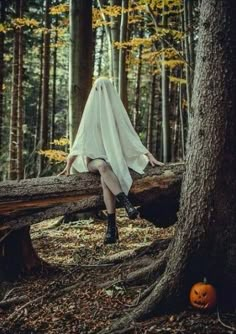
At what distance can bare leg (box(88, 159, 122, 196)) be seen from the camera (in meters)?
5.02

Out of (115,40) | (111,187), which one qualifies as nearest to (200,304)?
(111,187)

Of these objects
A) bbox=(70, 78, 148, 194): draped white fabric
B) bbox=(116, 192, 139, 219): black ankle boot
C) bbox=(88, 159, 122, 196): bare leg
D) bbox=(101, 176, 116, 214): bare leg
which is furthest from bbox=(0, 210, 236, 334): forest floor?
bbox=(70, 78, 148, 194): draped white fabric

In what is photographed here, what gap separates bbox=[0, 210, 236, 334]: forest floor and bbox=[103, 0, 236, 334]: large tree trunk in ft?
0.73

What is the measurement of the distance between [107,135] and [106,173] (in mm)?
613

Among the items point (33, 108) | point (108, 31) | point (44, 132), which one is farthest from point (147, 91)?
point (108, 31)

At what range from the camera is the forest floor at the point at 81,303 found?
3445 millimetres

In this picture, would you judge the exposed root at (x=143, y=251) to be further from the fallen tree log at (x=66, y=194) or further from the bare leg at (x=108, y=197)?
the bare leg at (x=108, y=197)

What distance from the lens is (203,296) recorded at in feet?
11.2

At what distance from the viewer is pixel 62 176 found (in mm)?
5156

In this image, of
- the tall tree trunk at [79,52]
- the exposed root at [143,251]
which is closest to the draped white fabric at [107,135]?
the exposed root at [143,251]

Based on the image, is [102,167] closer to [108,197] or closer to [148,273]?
[108,197]

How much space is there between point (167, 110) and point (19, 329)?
10.3 metres

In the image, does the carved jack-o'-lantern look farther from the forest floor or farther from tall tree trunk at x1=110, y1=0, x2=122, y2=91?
tall tree trunk at x1=110, y1=0, x2=122, y2=91

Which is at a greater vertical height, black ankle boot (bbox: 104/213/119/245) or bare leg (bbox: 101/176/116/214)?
bare leg (bbox: 101/176/116/214)
